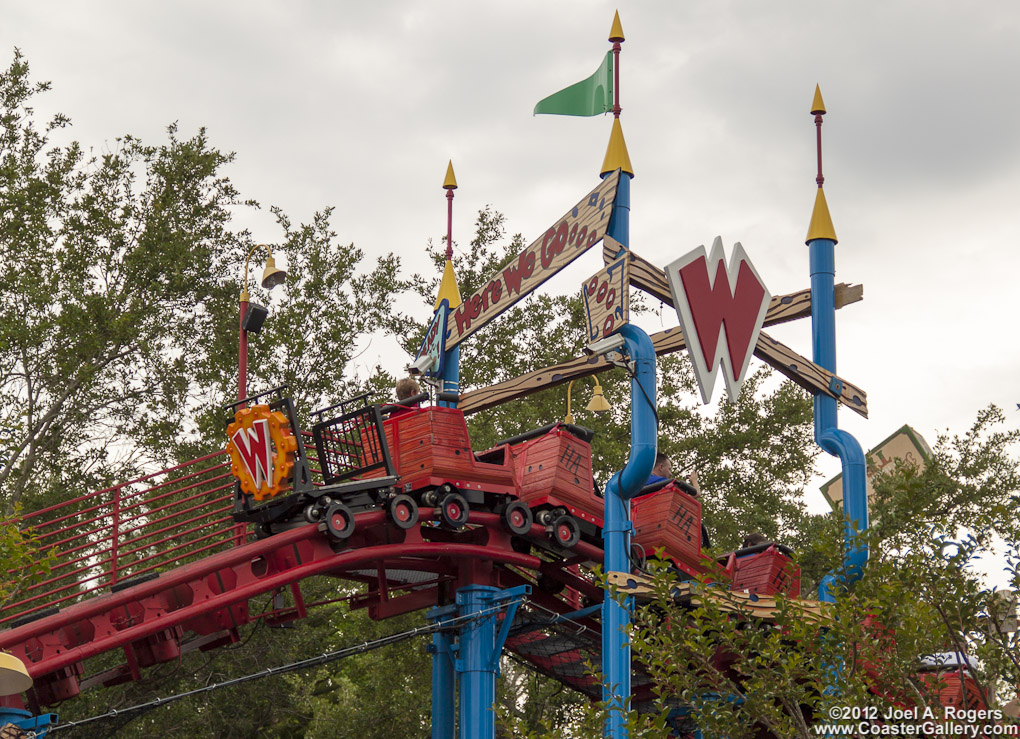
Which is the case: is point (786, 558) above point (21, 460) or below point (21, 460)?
below

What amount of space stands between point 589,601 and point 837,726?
28.1 feet

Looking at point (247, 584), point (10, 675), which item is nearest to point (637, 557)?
point (247, 584)

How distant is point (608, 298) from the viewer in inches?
483

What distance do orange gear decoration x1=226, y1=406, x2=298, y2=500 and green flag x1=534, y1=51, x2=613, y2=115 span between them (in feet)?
15.4

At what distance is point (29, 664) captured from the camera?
411 inches

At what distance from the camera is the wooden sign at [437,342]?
15164 mm

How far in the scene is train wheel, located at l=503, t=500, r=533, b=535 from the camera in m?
12.5

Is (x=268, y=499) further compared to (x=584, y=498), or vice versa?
(x=584, y=498)

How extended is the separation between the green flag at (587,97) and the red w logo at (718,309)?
223 cm

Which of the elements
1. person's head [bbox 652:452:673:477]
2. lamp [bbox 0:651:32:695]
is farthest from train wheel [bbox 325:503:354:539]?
person's head [bbox 652:452:673:477]

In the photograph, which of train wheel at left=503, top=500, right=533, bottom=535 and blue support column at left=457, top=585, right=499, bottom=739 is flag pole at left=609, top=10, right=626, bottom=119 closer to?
train wheel at left=503, top=500, right=533, bottom=535

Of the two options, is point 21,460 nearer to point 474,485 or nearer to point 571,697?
point 571,697

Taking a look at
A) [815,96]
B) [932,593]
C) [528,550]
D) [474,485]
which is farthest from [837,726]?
[815,96]

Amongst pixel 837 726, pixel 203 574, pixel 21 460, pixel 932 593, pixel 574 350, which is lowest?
pixel 837 726
